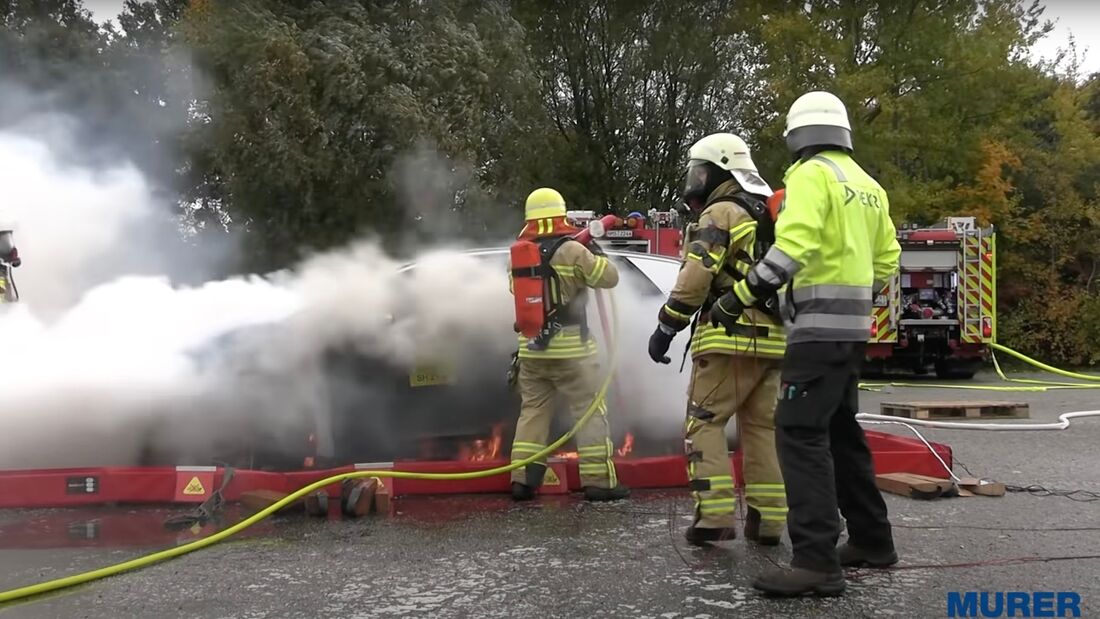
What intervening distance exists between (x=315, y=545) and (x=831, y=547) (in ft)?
7.29

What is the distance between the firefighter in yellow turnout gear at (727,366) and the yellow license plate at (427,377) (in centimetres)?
169

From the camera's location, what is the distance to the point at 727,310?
3926mm

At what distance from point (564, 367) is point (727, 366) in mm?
1310

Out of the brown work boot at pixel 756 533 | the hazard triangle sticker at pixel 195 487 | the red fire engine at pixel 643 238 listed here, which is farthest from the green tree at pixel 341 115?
the brown work boot at pixel 756 533

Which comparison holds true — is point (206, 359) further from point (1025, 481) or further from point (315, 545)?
point (1025, 481)

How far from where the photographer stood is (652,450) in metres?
6.21

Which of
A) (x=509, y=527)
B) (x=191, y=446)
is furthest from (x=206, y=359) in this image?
(x=509, y=527)

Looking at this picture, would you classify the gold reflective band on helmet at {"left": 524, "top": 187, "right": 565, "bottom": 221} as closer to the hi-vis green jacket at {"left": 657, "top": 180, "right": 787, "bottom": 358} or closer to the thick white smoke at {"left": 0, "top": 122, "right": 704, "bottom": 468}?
the thick white smoke at {"left": 0, "top": 122, "right": 704, "bottom": 468}

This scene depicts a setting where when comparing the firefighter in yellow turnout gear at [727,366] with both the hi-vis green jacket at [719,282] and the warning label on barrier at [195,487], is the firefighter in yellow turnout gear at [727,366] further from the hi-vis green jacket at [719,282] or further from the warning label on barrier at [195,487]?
the warning label on barrier at [195,487]

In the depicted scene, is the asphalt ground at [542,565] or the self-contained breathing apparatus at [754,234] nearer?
the asphalt ground at [542,565]

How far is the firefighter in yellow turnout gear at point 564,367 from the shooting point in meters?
5.45

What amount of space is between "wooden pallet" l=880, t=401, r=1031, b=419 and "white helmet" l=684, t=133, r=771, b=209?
437 centimetres

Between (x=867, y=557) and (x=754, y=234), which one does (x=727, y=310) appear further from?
(x=867, y=557)

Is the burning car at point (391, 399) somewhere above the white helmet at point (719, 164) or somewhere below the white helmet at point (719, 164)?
below
